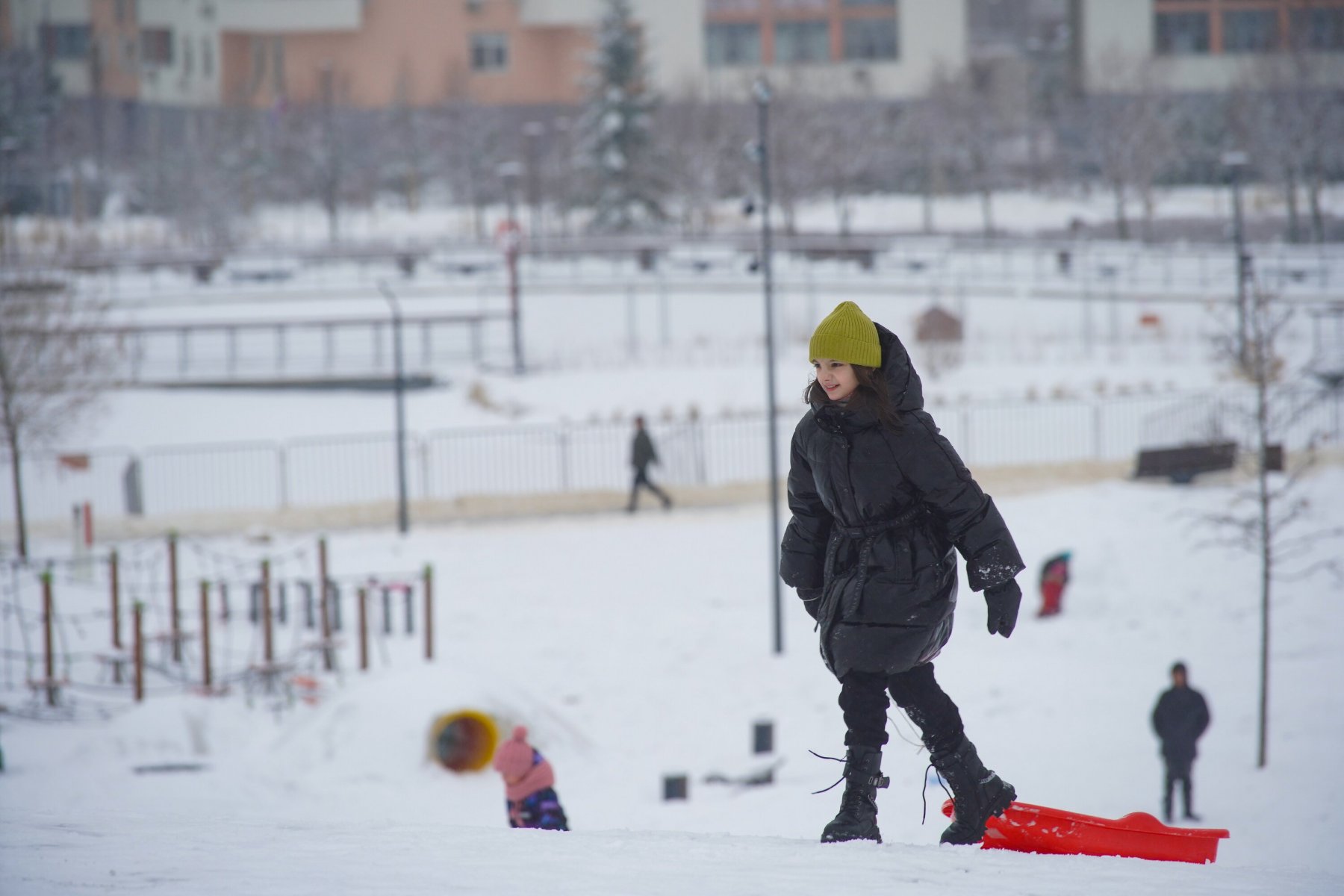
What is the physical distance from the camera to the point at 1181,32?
63.9 metres

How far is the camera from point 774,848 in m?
4.92

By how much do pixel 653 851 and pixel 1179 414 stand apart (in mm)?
23644

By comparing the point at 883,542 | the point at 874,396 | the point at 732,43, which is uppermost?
the point at 732,43

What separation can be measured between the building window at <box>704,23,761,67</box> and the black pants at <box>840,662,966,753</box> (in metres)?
66.4

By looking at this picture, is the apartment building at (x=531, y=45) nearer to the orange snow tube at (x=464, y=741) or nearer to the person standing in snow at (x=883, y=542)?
the orange snow tube at (x=464, y=741)

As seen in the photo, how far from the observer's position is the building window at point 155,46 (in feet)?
221

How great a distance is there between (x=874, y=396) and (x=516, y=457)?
71.7 ft

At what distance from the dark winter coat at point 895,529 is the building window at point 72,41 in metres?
68.9

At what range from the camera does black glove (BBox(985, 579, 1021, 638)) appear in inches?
176

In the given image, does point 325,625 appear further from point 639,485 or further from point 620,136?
point 620,136

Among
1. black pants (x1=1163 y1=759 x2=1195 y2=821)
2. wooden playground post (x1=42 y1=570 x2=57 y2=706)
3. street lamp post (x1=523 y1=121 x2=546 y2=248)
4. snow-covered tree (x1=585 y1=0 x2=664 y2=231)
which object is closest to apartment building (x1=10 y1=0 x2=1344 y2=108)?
street lamp post (x1=523 y1=121 x2=546 y2=248)

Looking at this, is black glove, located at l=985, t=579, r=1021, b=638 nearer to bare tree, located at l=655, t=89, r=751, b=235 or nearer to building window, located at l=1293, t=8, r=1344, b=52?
bare tree, located at l=655, t=89, r=751, b=235

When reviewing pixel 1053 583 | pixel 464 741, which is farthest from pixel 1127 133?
pixel 464 741

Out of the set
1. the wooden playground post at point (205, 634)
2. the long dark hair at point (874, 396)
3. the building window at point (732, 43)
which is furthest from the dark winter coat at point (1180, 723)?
the building window at point (732, 43)
